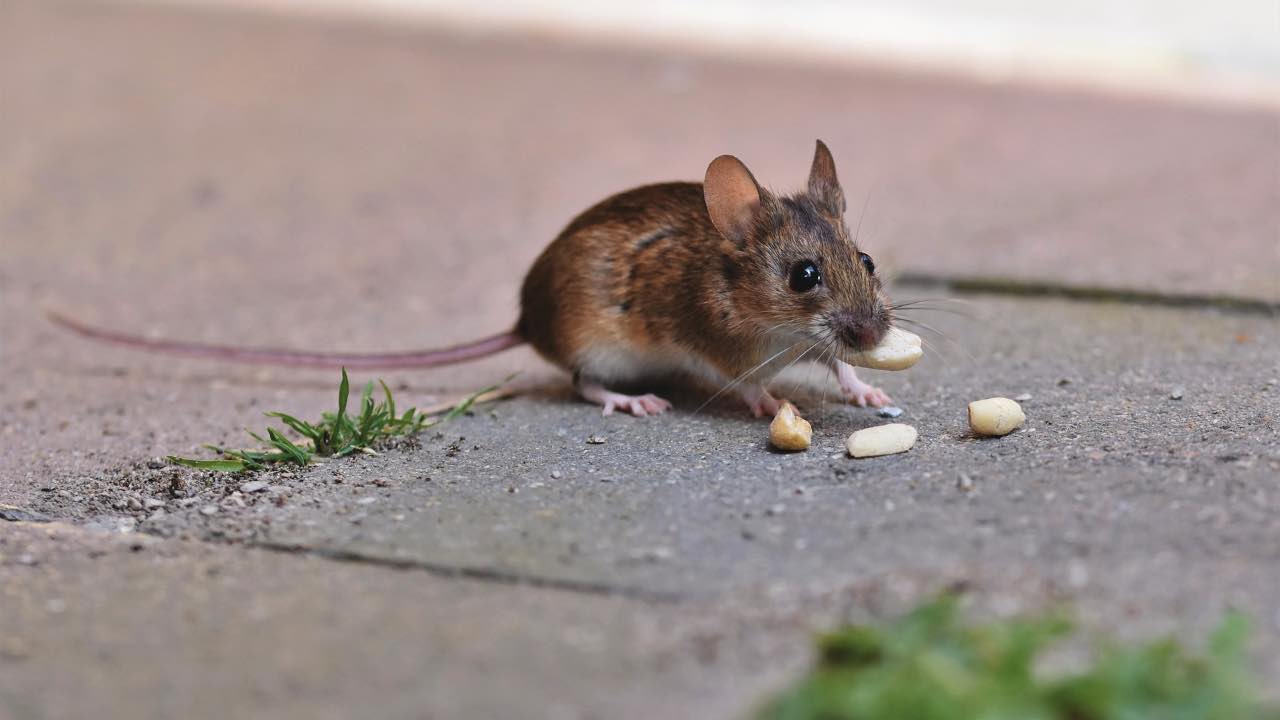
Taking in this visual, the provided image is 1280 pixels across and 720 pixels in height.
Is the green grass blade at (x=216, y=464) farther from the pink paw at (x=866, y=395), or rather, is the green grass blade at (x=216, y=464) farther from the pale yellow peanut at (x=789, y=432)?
the pink paw at (x=866, y=395)

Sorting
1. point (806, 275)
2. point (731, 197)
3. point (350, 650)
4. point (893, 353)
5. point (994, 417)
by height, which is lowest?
point (350, 650)

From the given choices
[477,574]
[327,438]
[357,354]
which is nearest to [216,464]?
[327,438]

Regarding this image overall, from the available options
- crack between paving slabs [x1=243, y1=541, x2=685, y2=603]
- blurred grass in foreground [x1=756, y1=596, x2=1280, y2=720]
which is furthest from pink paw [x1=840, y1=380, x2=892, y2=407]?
blurred grass in foreground [x1=756, y1=596, x2=1280, y2=720]

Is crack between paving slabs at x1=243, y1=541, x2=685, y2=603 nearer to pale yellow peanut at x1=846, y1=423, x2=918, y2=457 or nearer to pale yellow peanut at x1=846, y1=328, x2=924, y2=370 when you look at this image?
pale yellow peanut at x1=846, y1=423, x2=918, y2=457

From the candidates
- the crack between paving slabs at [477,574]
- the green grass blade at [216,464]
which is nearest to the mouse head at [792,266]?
the crack between paving slabs at [477,574]

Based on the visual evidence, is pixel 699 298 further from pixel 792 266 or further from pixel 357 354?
pixel 357 354

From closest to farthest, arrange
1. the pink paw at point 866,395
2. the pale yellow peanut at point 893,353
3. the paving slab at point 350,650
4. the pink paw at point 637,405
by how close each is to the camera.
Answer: the paving slab at point 350,650, the pale yellow peanut at point 893,353, the pink paw at point 866,395, the pink paw at point 637,405

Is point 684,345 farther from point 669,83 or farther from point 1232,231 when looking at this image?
point 669,83
